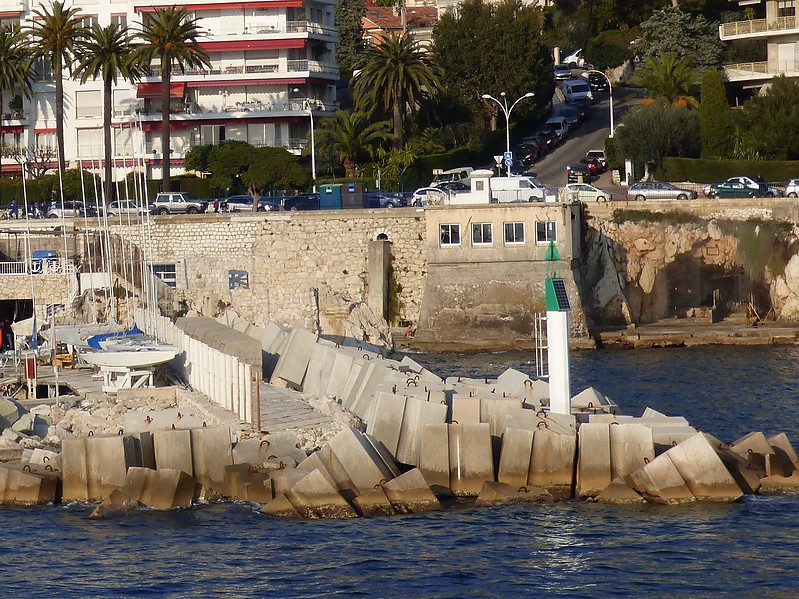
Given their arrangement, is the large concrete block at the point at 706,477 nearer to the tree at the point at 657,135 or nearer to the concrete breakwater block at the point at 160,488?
the concrete breakwater block at the point at 160,488

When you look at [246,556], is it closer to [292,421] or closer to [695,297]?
[292,421]

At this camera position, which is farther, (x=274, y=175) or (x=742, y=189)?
(x=274, y=175)

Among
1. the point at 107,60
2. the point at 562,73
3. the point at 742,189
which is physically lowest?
the point at 742,189

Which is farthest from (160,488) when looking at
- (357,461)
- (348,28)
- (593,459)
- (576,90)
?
(348,28)

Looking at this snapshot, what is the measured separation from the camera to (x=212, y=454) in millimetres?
27078

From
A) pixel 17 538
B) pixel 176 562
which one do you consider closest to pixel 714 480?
pixel 176 562

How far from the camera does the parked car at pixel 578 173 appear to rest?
69.5m

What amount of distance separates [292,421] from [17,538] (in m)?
6.35

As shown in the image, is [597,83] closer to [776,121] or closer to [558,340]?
[776,121]

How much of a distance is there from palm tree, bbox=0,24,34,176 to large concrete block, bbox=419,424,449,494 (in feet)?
178

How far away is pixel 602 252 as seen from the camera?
55500mm

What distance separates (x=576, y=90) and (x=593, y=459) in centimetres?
7358

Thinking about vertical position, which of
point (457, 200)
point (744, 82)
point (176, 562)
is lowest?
point (176, 562)

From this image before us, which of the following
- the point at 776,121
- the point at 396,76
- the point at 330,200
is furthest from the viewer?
the point at 396,76
